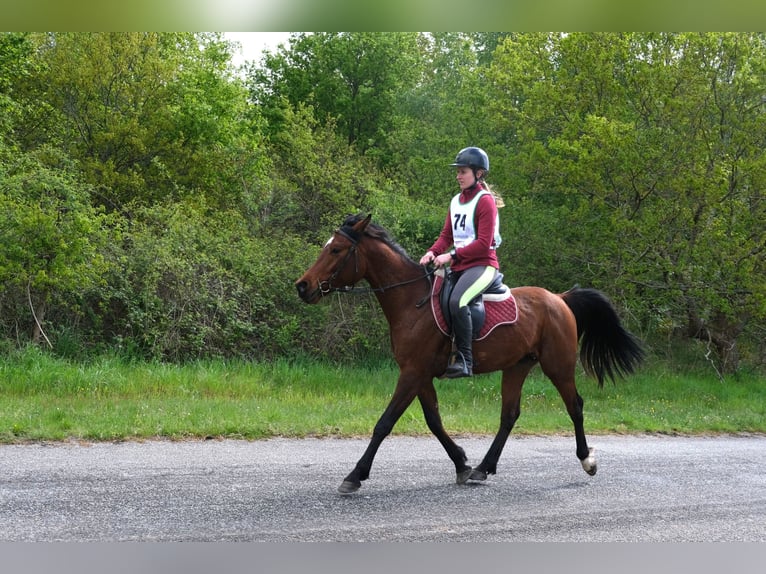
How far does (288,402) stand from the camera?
11109 millimetres

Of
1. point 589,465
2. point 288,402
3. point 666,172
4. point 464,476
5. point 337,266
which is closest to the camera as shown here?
point 337,266

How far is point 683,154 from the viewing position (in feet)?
49.8

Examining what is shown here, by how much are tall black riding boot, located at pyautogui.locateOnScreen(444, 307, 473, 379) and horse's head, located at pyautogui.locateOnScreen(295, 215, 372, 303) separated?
98 cm

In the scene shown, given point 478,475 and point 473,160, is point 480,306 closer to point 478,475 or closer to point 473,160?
point 473,160

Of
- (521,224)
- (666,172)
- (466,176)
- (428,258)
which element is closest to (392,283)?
(428,258)

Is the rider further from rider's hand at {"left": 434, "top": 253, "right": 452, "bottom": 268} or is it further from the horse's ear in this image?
the horse's ear

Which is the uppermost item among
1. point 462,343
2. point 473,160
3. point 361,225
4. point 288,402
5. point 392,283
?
point 473,160

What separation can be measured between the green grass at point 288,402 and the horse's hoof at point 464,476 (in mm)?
2594

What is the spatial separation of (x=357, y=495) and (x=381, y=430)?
0.59 meters

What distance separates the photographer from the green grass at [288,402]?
29.7 ft

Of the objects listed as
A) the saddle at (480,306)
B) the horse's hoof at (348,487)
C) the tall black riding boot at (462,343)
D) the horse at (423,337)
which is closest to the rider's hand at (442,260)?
the saddle at (480,306)

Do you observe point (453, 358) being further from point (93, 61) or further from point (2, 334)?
point (93, 61)

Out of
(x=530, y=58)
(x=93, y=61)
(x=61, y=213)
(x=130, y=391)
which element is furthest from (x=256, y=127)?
(x=130, y=391)

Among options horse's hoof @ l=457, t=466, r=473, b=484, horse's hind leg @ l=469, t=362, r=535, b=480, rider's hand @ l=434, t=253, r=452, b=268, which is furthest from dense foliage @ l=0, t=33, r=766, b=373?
horse's hoof @ l=457, t=466, r=473, b=484
